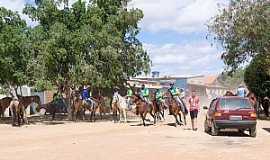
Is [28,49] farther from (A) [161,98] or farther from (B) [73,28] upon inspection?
(A) [161,98]

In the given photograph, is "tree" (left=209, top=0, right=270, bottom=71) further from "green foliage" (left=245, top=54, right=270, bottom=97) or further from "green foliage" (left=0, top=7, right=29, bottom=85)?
"green foliage" (left=0, top=7, right=29, bottom=85)

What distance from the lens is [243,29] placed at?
3438 centimetres

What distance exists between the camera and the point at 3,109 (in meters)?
36.7

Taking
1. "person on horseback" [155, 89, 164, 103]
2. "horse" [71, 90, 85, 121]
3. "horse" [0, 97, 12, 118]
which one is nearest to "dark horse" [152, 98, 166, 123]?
"person on horseback" [155, 89, 164, 103]

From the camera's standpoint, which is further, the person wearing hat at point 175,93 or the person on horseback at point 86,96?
the person on horseback at point 86,96

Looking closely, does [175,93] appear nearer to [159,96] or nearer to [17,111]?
[159,96]

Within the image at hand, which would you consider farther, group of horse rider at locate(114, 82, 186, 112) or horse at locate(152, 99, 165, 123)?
horse at locate(152, 99, 165, 123)

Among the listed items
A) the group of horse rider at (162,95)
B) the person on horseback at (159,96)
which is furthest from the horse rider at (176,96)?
the person on horseback at (159,96)

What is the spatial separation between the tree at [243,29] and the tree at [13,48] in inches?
515

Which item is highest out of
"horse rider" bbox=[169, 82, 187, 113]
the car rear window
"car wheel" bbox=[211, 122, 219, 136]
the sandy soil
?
"horse rider" bbox=[169, 82, 187, 113]

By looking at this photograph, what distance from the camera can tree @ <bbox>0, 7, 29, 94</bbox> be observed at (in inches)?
1192

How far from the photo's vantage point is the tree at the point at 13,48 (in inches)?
1192

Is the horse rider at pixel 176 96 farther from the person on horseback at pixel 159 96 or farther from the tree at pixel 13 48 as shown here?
the tree at pixel 13 48

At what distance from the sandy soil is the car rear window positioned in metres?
1.25
